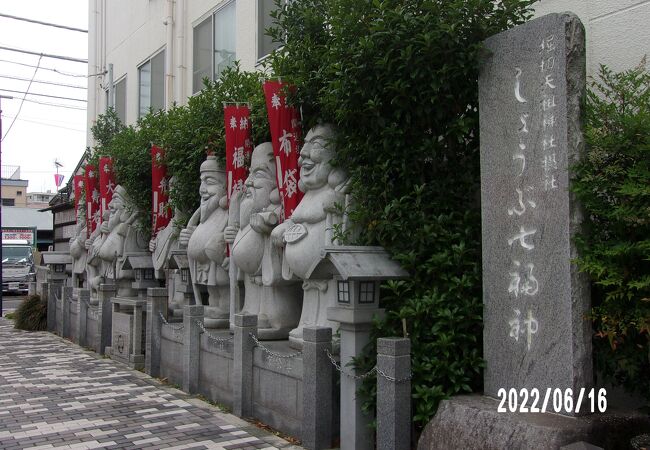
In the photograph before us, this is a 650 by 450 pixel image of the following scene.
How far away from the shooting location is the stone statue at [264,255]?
28.0 ft

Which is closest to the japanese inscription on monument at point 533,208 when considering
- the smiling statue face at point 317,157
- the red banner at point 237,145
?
the smiling statue face at point 317,157

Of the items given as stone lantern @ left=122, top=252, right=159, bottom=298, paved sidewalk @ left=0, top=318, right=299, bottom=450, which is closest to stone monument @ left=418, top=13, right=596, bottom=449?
paved sidewalk @ left=0, top=318, right=299, bottom=450

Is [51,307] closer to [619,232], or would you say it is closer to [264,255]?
[264,255]

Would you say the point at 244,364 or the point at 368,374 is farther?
the point at 244,364

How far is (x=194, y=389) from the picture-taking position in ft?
30.2

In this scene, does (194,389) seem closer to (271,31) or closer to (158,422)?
(158,422)

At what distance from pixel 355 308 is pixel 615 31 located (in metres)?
3.66

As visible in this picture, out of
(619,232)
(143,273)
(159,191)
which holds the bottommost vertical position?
(143,273)

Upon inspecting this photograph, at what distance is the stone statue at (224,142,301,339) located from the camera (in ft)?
28.0

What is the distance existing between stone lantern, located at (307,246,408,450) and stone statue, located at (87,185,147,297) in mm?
8958

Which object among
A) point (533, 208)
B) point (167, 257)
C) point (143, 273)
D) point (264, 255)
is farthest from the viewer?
point (143, 273)

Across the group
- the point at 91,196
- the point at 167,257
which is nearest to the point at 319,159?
the point at 167,257

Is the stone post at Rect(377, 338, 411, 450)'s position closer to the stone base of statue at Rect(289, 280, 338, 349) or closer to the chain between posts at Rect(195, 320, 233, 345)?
the stone base of statue at Rect(289, 280, 338, 349)

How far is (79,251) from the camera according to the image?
16.9m
